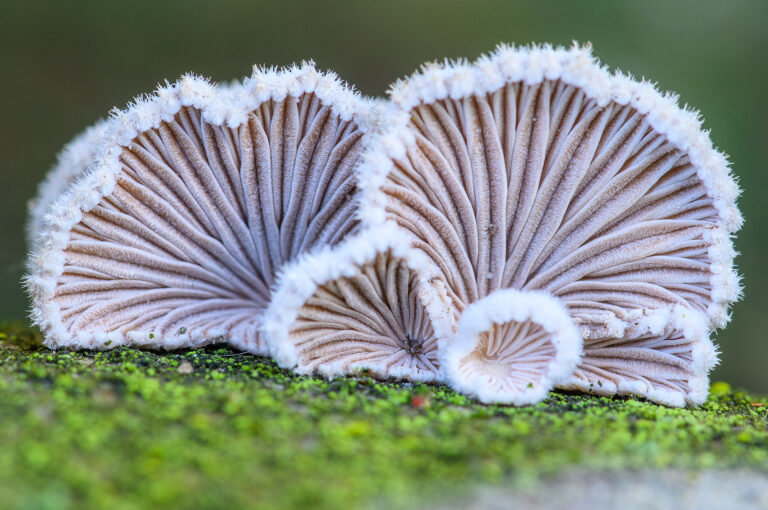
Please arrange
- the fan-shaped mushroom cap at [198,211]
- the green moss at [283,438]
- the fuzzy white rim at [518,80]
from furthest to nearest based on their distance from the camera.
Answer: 1. the fan-shaped mushroom cap at [198,211]
2. the fuzzy white rim at [518,80]
3. the green moss at [283,438]

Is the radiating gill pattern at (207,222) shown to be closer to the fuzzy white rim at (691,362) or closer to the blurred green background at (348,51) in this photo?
the fuzzy white rim at (691,362)

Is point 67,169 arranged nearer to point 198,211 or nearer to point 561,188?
point 198,211

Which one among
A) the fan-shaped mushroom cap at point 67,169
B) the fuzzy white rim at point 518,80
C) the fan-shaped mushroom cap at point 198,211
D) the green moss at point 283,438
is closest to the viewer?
the green moss at point 283,438

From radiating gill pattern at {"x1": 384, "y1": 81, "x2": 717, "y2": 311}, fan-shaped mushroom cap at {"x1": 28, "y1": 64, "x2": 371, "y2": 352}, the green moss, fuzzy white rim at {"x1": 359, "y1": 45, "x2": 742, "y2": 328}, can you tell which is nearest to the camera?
the green moss

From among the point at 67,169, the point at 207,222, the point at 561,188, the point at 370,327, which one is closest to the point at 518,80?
the point at 561,188

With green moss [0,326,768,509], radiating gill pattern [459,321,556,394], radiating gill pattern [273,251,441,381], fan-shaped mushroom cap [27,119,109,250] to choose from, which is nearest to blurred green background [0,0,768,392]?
fan-shaped mushroom cap [27,119,109,250]

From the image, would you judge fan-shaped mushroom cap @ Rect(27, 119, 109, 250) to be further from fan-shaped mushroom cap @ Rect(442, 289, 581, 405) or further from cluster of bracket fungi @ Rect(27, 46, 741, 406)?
fan-shaped mushroom cap @ Rect(442, 289, 581, 405)

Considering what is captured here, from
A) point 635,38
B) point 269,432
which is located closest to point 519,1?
point 635,38

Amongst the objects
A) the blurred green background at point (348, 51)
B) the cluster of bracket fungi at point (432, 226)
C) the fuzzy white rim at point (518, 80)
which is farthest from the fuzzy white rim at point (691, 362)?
the blurred green background at point (348, 51)
